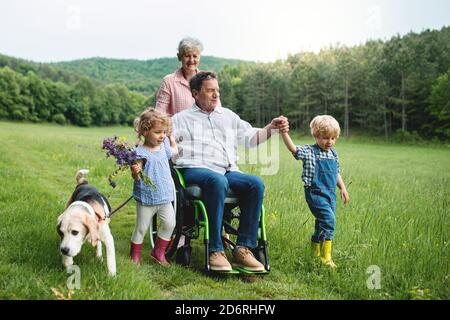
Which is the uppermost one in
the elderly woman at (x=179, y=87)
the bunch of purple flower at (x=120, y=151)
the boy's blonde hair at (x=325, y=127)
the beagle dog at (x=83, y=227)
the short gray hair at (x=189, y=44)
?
Answer: the short gray hair at (x=189, y=44)

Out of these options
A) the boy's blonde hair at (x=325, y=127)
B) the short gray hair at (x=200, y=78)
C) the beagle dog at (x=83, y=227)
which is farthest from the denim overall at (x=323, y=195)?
the beagle dog at (x=83, y=227)

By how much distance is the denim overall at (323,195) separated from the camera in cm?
422

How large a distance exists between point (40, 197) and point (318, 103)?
4600 cm

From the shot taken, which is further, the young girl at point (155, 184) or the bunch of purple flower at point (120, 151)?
the young girl at point (155, 184)

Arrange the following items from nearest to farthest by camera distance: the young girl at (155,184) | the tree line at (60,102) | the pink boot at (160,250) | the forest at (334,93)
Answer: the young girl at (155,184) → the pink boot at (160,250) → the forest at (334,93) → the tree line at (60,102)

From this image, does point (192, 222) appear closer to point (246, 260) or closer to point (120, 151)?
point (246, 260)

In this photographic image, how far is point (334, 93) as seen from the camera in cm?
4594

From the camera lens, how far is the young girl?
13.8 feet

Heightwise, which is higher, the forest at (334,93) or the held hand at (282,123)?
the forest at (334,93)

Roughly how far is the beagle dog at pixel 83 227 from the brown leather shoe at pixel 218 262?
2.97ft

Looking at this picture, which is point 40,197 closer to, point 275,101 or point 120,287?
point 120,287

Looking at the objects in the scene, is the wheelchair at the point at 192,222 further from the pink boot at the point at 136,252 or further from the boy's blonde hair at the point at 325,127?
the boy's blonde hair at the point at 325,127

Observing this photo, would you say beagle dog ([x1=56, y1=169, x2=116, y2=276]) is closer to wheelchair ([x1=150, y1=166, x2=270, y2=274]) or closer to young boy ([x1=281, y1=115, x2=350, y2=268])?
wheelchair ([x1=150, y1=166, x2=270, y2=274])

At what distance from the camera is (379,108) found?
4188 centimetres
